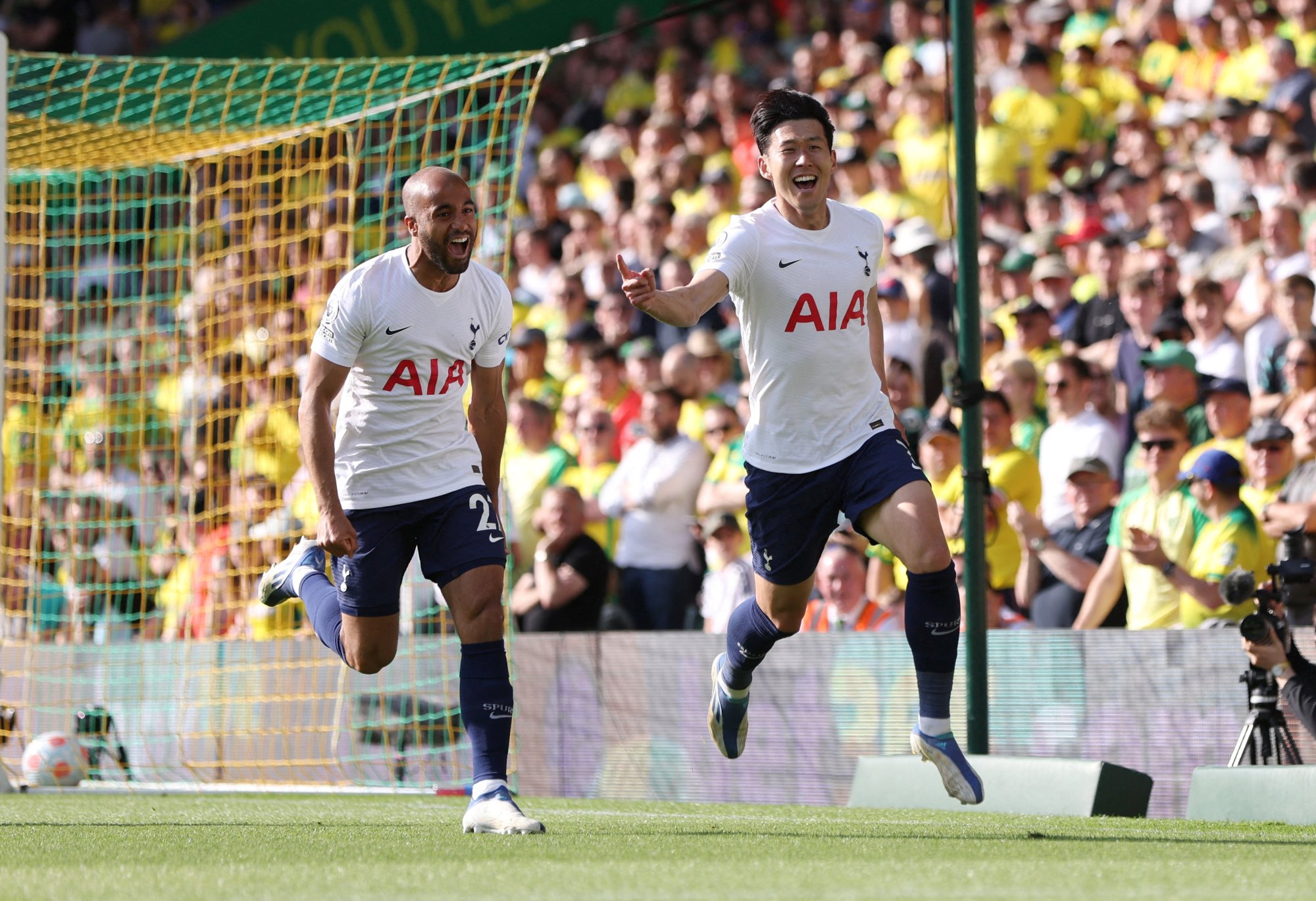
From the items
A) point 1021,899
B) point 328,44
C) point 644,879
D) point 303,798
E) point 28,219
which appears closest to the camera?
point 1021,899

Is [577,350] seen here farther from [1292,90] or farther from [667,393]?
[1292,90]

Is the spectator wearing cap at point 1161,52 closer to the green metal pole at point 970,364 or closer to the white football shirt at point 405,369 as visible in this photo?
the green metal pole at point 970,364

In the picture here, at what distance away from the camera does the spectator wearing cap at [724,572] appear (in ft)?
31.2

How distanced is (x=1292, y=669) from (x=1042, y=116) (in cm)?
681

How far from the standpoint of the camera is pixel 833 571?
29.7 ft

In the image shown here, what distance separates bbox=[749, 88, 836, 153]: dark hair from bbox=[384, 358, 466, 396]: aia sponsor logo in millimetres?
1288

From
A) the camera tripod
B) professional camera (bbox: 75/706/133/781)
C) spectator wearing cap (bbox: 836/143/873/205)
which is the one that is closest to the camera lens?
the camera tripod

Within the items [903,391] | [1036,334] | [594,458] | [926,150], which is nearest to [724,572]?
[903,391]

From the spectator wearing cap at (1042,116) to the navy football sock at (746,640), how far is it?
22.9 feet

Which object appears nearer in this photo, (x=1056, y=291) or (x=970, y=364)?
(x=970, y=364)

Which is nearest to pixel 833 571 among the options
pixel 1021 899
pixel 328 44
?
pixel 1021 899

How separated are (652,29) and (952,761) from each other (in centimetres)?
1362

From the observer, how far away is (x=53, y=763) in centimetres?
929

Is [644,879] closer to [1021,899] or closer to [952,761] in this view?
[1021,899]
